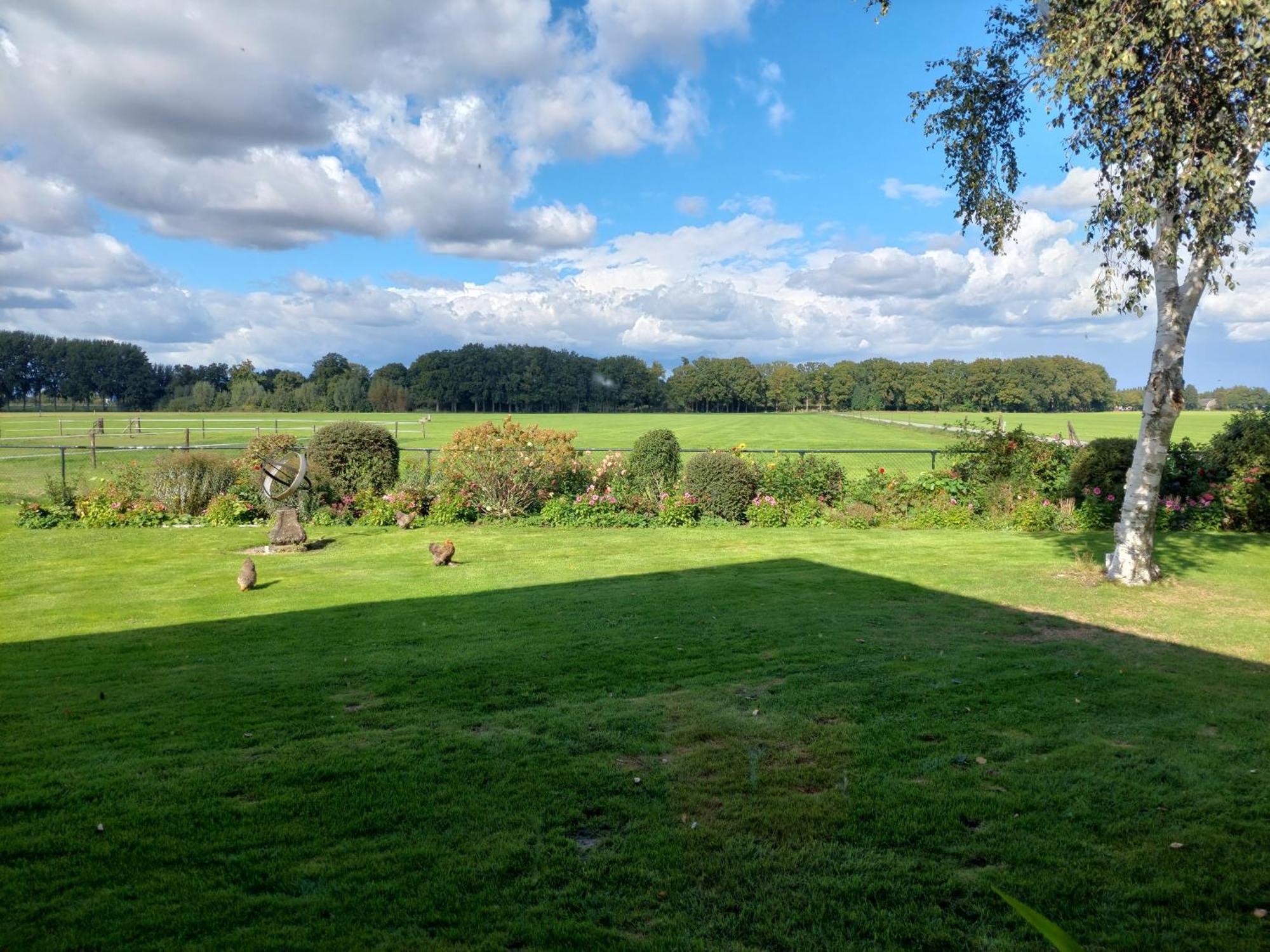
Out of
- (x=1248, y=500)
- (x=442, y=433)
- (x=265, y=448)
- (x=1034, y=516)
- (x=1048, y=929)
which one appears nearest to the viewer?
(x=1048, y=929)

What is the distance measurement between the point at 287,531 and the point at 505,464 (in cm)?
436

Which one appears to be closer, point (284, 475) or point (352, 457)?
point (284, 475)

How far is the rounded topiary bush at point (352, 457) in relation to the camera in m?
15.5

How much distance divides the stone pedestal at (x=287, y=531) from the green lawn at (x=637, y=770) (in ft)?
11.1

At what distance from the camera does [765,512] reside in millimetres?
15148

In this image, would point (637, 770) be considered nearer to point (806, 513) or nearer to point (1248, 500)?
point (806, 513)

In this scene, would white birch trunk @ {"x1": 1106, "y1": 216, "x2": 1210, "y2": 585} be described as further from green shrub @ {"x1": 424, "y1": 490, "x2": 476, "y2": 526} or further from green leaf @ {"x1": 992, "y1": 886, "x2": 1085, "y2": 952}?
green shrub @ {"x1": 424, "y1": 490, "x2": 476, "y2": 526}

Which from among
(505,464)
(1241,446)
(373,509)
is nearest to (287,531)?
(373,509)

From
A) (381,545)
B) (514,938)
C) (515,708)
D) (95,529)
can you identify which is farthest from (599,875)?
(95,529)

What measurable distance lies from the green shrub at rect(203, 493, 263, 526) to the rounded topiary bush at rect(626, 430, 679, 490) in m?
7.61

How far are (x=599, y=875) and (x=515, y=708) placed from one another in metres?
2.17

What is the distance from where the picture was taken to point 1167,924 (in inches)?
120

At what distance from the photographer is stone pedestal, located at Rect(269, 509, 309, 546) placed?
12383 millimetres

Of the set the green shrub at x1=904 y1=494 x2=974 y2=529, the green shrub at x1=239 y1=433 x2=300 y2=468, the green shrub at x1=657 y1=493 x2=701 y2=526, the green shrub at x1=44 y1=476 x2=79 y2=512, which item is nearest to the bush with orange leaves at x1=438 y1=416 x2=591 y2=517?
the green shrub at x1=657 y1=493 x2=701 y2=526
